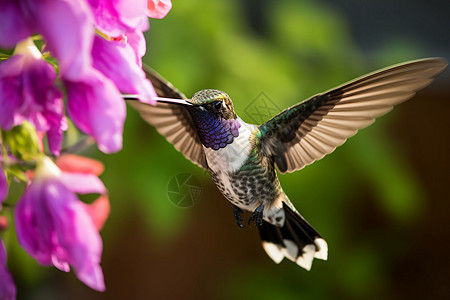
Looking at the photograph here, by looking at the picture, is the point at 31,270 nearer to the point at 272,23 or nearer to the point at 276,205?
the point at 272,23

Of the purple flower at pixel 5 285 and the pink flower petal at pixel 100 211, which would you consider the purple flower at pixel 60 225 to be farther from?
the pink flower petal at pixel 100 211

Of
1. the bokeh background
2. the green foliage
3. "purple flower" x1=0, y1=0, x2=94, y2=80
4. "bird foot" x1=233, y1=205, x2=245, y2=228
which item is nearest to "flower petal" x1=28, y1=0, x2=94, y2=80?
"purple flower" x1=0, y1=0, x2=94, y2=80

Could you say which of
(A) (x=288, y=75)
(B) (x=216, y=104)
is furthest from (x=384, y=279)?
(B) (x=216, y=104)

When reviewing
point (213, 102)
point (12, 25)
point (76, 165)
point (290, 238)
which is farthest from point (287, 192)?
point (12, 25)

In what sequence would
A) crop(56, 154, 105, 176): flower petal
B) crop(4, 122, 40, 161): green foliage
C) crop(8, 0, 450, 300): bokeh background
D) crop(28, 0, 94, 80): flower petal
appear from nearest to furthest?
crop(28, 0, 94, 80): flower petal
crop(4, 122, 40, 161): green foliage
crop(56, 154, 105, 176): flower petal
crop(8, 0, 450, 300): bokeh background

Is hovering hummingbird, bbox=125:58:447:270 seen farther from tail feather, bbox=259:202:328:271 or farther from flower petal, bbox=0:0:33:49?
flower petal, bbox=0:0:33:49

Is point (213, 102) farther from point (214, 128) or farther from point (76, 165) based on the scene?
point (76, 165)
